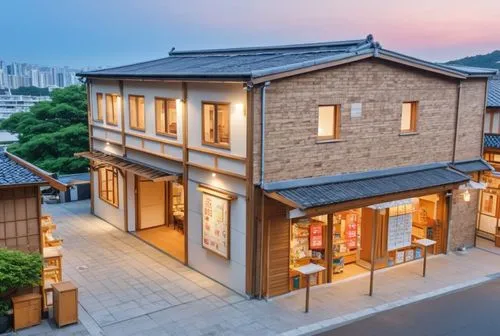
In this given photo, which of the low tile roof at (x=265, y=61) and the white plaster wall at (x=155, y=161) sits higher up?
the low tile roof at (x=265, y=61)

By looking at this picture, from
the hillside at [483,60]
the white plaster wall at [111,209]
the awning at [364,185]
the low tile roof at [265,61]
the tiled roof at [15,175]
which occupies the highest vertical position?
the hillside at [483,60]

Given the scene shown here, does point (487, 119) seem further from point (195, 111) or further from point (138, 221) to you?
point (138, 221)

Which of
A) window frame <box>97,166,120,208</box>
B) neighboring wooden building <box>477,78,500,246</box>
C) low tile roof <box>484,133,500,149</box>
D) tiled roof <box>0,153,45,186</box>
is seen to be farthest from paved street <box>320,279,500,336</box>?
window frame <box>97,166,120,208</box>

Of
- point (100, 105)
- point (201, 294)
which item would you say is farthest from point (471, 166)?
point (100, 105)

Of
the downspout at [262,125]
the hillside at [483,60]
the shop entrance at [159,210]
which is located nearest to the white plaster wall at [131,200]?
the shop entrance at [159,210]

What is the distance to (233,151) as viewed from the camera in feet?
47.2

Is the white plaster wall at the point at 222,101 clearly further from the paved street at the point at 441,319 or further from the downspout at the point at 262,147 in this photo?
the paved street at the point at 441,319

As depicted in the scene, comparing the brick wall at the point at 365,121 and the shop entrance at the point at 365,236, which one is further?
the shop entrance at the point at 365,236

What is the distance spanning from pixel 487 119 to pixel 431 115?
4682 millimetres

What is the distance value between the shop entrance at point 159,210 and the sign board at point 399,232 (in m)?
8.18

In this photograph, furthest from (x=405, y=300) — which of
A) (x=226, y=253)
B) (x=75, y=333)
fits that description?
(x=75, y=333)

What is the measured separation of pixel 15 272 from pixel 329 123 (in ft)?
30.6

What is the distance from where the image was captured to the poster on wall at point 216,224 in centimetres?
1499

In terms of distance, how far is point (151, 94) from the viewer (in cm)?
1838
